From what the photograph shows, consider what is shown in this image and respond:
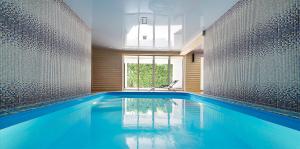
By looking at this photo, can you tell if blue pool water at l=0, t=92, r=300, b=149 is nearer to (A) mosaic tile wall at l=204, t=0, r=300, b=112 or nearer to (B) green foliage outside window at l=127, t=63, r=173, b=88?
(A) mosaic tile wall at l=204, t=0, r=300, b=112

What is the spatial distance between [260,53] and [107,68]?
8.59 m

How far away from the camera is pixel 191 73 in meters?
11.1

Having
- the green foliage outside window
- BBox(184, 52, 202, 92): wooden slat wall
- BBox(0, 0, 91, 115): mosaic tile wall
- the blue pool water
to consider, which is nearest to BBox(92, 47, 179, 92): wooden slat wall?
BBox(184, 52, 202, 92): wooden slat wall

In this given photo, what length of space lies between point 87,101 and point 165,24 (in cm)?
328

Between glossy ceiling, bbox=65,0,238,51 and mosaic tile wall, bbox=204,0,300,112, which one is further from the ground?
glossy ceiling, bbox=65,0,238,51

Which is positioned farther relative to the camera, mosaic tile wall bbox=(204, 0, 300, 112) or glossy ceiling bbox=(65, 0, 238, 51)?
glossy ceiling bbox=(65, 0, 238, 51)

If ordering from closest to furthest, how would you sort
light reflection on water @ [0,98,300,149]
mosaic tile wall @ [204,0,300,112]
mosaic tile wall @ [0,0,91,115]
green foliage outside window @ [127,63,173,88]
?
light reflection on water @ [0,98,300,149]
mosaic tile wall @ [0,0,91,115]
mosaic tile wall @ [204,0,300,112]
green foliage outside window @ [127,63,173,88]

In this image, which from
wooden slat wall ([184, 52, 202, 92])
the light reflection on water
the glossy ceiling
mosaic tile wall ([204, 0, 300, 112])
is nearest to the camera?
the light reflection on water

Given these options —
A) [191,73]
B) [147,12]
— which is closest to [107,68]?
[191,73]

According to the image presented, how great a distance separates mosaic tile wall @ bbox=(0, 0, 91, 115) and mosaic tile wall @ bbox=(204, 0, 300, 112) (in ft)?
12.3

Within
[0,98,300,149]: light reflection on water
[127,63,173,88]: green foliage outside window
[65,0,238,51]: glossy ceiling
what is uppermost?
[65,0,238,51]: glossy ceiling

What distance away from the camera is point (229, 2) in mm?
4461

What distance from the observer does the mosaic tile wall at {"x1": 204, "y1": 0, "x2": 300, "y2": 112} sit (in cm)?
272

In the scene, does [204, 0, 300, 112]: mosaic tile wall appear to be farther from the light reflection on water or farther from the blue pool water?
the light reflection on water
